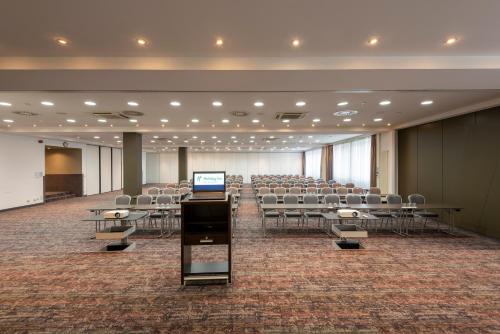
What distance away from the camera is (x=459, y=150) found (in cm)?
870

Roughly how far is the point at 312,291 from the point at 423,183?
9.05 meters

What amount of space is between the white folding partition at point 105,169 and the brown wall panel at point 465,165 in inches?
820

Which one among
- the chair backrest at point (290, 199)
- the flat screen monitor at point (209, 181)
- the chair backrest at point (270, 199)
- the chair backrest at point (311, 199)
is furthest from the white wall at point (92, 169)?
the flat screen monitor at point (209, 181)

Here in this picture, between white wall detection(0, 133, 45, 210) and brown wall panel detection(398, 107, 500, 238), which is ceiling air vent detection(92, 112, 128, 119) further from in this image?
brown wall panel detection(398, 107, 500, 238)

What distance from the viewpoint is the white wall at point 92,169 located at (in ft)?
61.1

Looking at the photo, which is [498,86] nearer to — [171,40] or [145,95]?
[171,40]

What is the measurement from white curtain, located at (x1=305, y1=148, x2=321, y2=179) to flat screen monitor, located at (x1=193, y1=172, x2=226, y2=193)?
76.9 feet

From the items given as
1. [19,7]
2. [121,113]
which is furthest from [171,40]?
[121,113]

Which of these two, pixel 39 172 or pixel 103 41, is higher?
pixel 103 41

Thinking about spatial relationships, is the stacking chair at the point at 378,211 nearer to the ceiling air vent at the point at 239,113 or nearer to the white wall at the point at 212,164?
the ceiling air vent at the point at 239,113

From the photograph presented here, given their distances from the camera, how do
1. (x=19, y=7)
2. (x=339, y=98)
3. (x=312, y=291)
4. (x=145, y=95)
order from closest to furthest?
(x=19, y=7), (x=312, y=291), (x=145, y=95), (x=339, y=98)

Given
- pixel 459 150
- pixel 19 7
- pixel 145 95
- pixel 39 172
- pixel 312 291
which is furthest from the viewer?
pixel 39 172

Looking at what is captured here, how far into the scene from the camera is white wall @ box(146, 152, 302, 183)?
30.1m

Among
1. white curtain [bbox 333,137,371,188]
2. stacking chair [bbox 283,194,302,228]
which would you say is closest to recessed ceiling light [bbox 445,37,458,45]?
stacking chair [bbox 283,194,302,228]
